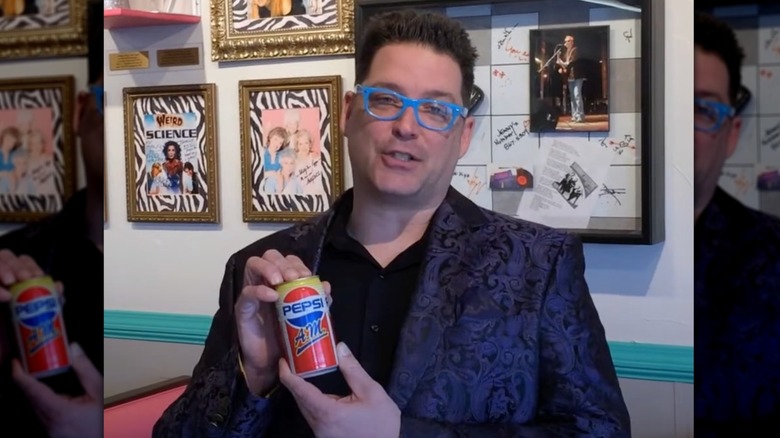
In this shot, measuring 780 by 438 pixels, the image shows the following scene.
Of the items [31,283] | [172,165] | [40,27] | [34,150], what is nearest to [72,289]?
[31,283]

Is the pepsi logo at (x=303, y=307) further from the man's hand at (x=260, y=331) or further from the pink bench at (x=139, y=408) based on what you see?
the pink bench at (x=139, y=408)

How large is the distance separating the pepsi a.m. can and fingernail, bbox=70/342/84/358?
13.3 inches

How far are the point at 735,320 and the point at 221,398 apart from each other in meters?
0.81

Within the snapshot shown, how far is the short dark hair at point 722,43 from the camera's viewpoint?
1.09 m

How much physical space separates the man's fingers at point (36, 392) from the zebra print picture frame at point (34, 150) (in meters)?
0.15

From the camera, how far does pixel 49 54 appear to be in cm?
79

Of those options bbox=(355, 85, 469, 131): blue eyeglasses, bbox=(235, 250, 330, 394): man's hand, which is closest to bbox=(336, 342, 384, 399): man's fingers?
bbox=(235, 250, 330, 394): man's hand

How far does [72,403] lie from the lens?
832 mm

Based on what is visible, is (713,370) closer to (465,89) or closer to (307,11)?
(465,89)

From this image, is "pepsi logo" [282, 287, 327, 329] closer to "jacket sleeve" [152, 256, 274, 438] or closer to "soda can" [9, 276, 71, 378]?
"jacket sleeve" [152, 256, 274, 438]

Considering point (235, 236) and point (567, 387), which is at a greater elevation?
point (235, 236)

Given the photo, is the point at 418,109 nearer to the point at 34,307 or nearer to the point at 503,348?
the point at 503,348

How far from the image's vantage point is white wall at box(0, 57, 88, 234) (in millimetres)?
774
